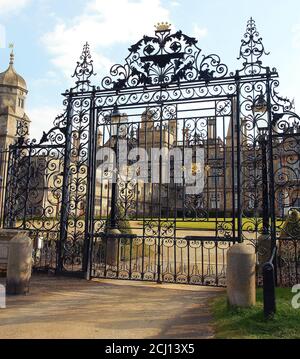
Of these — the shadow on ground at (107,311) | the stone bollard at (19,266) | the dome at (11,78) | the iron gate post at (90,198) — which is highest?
the dome at (11,78)

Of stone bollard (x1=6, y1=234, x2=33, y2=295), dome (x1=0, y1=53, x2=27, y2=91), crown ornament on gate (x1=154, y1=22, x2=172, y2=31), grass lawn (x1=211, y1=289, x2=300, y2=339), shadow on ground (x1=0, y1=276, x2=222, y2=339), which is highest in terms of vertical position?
dome (x1=0, y1=53, x2=27, y2=91)

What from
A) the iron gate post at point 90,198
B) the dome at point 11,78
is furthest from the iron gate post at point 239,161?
the dome at point 11,78

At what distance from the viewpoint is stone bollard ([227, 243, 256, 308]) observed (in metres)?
5.07

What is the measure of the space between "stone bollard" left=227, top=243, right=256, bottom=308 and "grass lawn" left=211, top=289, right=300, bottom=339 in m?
0.15

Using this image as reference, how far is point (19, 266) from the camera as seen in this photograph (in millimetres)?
6551

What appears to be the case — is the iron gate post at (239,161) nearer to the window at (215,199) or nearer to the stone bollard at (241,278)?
the window at (215,199)

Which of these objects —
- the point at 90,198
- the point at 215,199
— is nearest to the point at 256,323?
the point at 215,199

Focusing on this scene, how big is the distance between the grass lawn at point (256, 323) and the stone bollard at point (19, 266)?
12.2 feet

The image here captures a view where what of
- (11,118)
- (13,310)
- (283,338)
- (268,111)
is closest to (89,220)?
(13,310)

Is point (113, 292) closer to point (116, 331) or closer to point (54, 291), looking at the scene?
point (54, 291)

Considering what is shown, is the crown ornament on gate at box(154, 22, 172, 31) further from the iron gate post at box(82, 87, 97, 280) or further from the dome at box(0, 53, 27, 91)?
the dome at box(0, 53, 27, 91)

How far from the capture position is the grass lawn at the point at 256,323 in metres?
4.05

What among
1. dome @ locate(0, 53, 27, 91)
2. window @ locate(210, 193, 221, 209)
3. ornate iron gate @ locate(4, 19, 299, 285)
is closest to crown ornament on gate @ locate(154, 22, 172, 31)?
ornate iron gate @ locate(4, 19, 299, 285)
